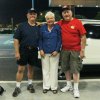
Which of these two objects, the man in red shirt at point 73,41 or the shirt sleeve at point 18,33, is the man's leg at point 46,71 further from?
the shirt sleeve at point 18,33

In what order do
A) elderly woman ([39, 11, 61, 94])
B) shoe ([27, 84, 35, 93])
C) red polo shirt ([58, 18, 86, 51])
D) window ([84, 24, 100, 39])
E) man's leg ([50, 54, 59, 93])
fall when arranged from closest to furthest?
red polo shirt ([58, 18, 86, 51]) < elderly woman ([39, 11, 61, 94]) < man's leg ([50, 54, 59, 93]) < shoe ([27, 84, 35, 93]) < window ([84, 24, 100, 39])

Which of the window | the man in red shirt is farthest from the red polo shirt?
the window

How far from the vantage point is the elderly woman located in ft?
25.8

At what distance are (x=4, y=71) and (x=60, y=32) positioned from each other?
4000 millimetres

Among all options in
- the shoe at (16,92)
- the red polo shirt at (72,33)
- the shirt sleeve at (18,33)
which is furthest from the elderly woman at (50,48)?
the shoe at (16,92)

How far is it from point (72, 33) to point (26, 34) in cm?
99

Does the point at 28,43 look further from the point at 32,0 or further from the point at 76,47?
the point at 32,0

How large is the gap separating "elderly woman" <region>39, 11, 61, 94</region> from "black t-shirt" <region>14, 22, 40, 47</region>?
0.54 feet

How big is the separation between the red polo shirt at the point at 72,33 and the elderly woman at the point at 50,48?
131mm

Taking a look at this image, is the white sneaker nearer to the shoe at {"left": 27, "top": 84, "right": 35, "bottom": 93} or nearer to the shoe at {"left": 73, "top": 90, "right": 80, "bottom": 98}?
the shoe at {"left": 73, "top": 90, "right": 80, "bottom": 98}

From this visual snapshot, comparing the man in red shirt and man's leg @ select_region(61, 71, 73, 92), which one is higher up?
the man in red shirt

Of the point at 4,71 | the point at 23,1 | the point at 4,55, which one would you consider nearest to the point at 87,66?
the point at 4,71

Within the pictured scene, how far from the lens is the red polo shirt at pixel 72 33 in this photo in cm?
773

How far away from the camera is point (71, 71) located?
7.83 m
